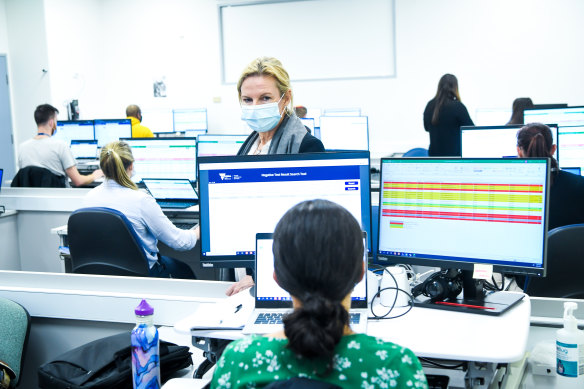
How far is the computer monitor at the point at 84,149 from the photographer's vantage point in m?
6.91

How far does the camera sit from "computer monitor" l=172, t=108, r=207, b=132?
9.19 metres

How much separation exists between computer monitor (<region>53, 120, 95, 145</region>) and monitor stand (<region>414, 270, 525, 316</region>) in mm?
6071

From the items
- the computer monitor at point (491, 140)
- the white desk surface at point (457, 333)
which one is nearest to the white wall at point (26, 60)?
the computer monitor at point (491, 140)

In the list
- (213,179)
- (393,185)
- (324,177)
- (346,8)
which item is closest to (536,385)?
(393,185)

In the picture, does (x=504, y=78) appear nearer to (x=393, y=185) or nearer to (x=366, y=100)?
(x=366, y=100)

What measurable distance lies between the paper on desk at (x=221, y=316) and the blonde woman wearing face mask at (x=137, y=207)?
3.97 feet

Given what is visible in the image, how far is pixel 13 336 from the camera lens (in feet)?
6.53

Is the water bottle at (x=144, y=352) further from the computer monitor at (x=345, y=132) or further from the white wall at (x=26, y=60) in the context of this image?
the white wall at (x=26, y=60)

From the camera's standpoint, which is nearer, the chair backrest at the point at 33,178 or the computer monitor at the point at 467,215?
the computer monitor at the point at 467,215

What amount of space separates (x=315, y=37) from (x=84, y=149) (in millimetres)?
3615

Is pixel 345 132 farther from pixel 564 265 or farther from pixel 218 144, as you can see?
pixel 564 265

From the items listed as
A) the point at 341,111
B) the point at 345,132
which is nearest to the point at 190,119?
the point at 341,111

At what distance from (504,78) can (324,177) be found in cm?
663

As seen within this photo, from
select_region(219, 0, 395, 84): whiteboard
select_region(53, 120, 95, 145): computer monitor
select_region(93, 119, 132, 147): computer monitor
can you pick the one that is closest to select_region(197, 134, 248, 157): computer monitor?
select_region(93, 119, 132, 147): computer monitor
